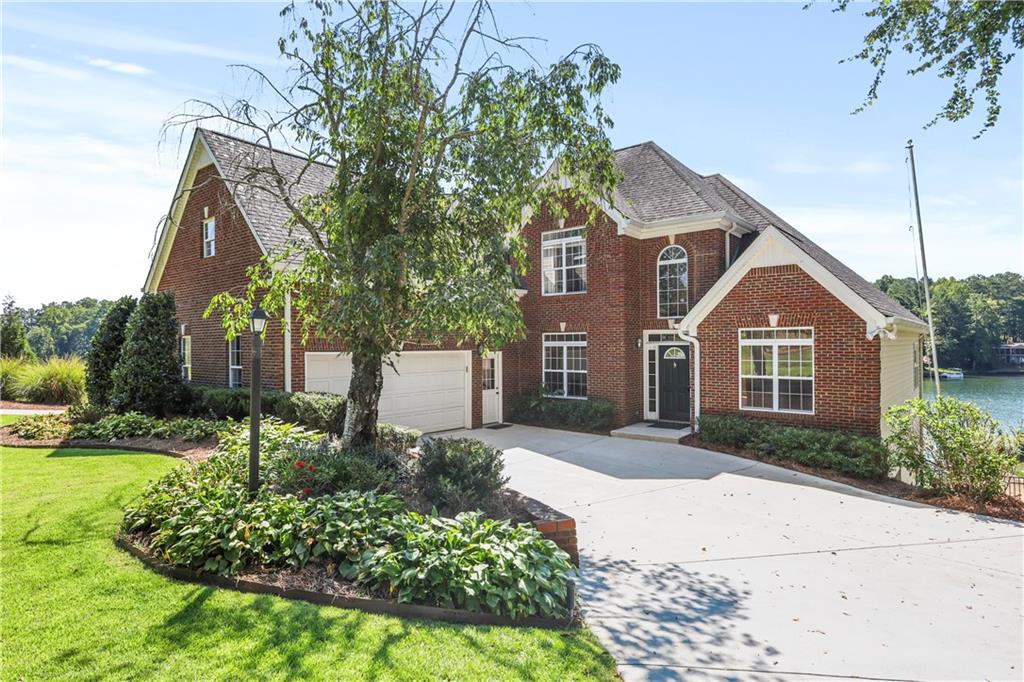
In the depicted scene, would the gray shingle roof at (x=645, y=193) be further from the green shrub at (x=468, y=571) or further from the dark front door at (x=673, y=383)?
the green shrub at (x=468, y=571)

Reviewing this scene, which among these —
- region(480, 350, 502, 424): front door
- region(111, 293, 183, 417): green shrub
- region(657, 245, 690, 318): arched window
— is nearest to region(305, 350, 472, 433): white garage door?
region(480, 350, 502, 424): front door

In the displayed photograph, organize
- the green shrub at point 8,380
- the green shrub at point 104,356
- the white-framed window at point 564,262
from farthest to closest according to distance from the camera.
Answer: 1. the green shrub at point 8,380
2. the white-framed window at point 564,262
3. the green shrub at point 104,356

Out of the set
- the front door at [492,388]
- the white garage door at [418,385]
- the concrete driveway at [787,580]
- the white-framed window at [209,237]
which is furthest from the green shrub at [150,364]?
the concrete driveway at [787,580]

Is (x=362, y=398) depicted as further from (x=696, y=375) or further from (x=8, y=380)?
(x=8, y=380)

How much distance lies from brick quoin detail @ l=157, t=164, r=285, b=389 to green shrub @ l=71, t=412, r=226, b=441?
6.38 ft

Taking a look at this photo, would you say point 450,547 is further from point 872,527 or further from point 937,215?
point 937,215

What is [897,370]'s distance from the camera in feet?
45.5

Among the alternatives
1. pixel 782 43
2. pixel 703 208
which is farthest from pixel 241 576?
pixel 703 208

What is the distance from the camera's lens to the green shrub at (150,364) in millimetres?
12188

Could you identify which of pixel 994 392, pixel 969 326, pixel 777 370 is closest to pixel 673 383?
pixel 777 370

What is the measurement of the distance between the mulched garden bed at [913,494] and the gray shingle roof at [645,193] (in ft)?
14.4

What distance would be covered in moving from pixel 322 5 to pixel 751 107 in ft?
24.6

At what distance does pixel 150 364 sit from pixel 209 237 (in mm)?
4445

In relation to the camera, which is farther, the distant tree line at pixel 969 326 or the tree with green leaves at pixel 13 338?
the distant tree line at pixel 969 326
